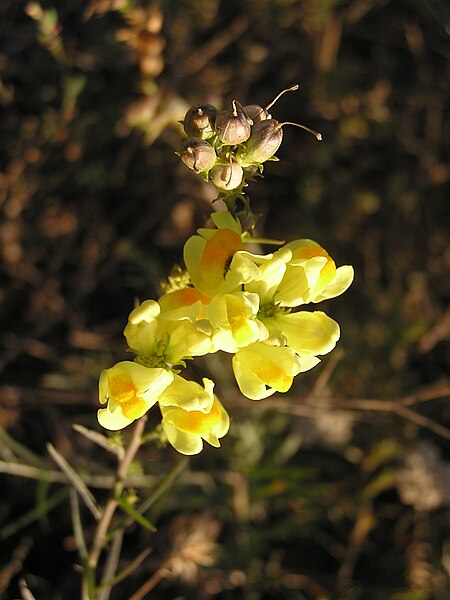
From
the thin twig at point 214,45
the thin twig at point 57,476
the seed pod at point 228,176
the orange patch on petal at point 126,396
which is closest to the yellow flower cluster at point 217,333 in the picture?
the orange patch on petal at point 126,396

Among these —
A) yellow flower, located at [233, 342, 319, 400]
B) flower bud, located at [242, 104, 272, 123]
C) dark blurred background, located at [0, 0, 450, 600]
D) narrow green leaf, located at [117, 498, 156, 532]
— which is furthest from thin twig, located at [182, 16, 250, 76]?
narrow green leaf, located at [117, 498, 156, 532]

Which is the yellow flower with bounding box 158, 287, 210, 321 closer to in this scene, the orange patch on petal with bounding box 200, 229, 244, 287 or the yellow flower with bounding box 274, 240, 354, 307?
the orange patch on petal with bounding box 200, 229, 244, 287

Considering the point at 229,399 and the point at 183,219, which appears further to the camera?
the point at 183,219

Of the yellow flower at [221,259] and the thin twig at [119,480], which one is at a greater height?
the yellow flower at [221,259]

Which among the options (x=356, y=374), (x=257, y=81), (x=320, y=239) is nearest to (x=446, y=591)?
(x=356, y=374)

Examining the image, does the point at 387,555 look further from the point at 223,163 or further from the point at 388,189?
the point at 223,163

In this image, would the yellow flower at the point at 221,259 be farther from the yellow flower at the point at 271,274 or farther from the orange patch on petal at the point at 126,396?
the orange patch on petal at the point at 126,396

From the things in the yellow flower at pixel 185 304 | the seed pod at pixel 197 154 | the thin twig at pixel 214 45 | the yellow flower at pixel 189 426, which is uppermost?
the seed pod at pixel 197 154
